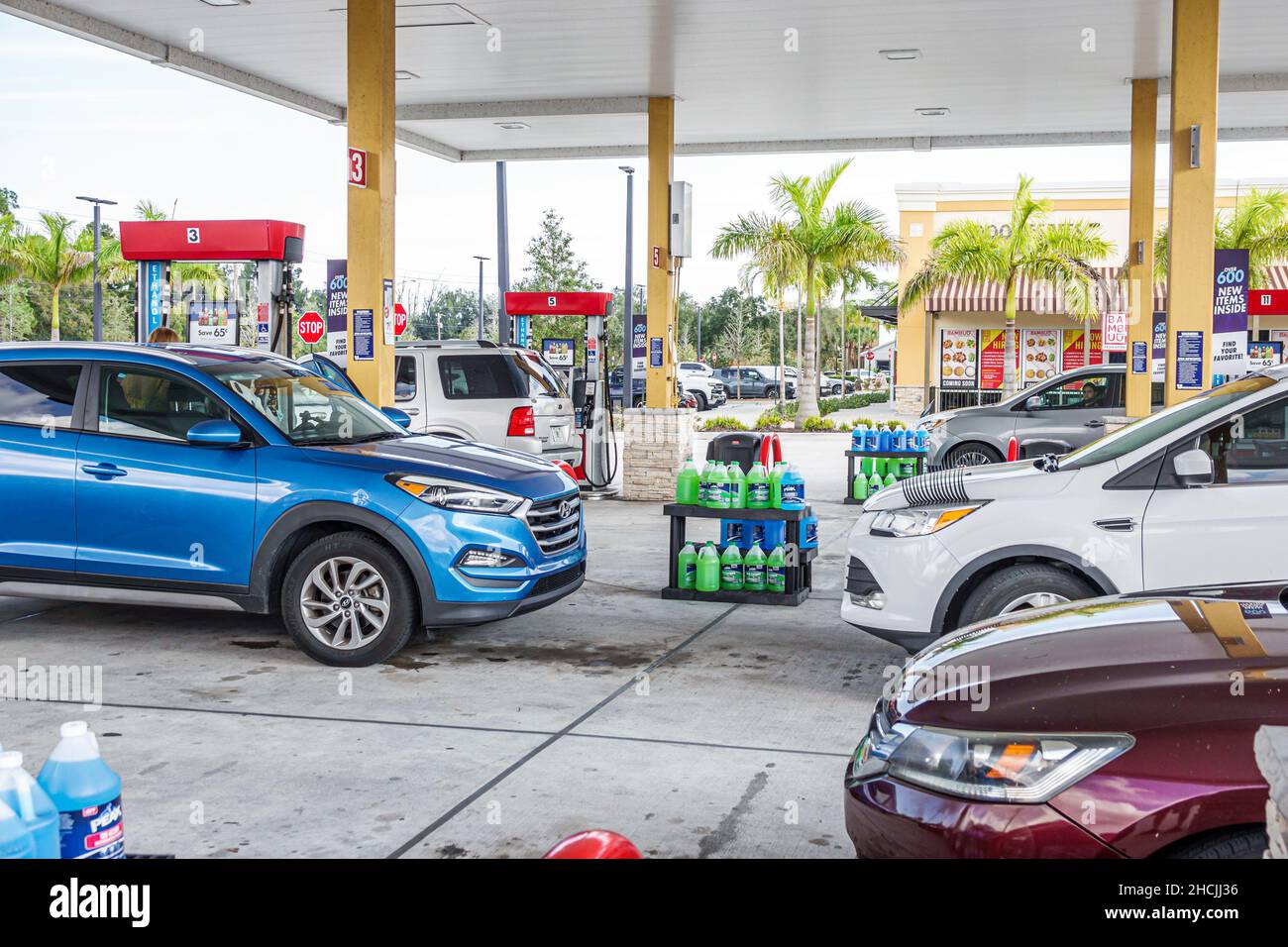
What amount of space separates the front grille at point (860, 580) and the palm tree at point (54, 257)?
38.2 metres

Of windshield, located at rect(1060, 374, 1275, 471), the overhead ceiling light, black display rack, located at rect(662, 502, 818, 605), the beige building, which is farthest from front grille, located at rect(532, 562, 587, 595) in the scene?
the beige building

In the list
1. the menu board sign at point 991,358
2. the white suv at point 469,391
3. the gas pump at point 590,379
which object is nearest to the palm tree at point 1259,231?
the menu board sign at point 991,358

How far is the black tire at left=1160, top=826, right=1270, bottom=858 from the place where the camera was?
2.69 meters

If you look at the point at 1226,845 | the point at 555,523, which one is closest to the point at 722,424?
the point at 555,523

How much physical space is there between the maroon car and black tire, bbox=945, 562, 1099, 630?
2590mm

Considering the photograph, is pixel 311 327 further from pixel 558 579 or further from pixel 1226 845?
pixel 1226 845

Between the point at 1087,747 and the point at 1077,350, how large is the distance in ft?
105

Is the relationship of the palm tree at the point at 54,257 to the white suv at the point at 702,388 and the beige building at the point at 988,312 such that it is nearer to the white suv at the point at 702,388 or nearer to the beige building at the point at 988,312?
the white suv at the point at 702,388

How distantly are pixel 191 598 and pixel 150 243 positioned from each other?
25.8 ft

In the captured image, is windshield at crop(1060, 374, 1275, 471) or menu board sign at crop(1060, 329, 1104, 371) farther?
menu board sign at crop(1060, 329, 1104, 371)

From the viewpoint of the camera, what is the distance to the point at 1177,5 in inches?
421

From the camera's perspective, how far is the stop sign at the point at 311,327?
16.3 metres

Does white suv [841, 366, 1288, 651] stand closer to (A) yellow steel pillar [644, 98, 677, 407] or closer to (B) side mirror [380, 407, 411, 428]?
(B) side mirror [380, 407, 411, 428]
